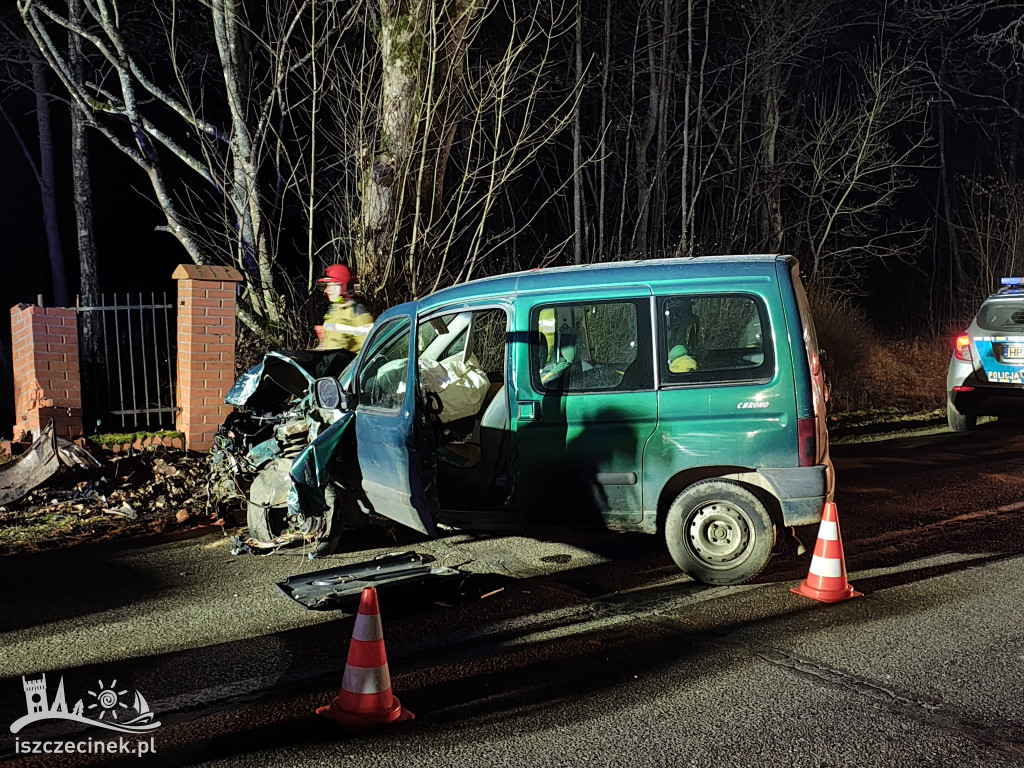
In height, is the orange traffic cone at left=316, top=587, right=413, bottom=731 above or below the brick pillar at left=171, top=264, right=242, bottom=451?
A: below

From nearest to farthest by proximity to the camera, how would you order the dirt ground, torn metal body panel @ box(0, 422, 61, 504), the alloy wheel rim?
the alloy wheel rim → the dirt ground → torn metal body panel @ box(0, 422, 61, 504)

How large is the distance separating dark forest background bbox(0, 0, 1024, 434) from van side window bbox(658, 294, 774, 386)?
608 centimetres

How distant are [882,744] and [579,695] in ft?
4.15

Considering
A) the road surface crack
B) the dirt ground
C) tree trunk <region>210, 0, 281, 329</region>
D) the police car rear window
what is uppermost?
tree trunk <region>210, 0, 281, 329</region>

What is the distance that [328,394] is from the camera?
603cm

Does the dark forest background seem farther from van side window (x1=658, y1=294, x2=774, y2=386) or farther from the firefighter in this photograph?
van side window (x1=658, y1=294, x2=774, y2=386)

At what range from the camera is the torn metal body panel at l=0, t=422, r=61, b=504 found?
328 inches

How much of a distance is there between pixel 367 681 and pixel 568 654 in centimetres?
118

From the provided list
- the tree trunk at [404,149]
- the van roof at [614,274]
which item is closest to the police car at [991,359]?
the van roof at [614,274]

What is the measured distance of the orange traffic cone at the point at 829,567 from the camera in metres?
5.51

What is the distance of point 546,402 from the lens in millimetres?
5957

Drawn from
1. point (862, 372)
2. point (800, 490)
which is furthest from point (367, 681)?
point (862, 372)

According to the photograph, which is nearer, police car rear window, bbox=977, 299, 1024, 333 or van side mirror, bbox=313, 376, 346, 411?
van side mirror, bbox=313, 376, 346, 411

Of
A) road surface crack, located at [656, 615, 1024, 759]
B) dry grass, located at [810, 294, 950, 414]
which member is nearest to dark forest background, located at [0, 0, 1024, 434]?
dry grass, located at [810, 294, 950, 414]
